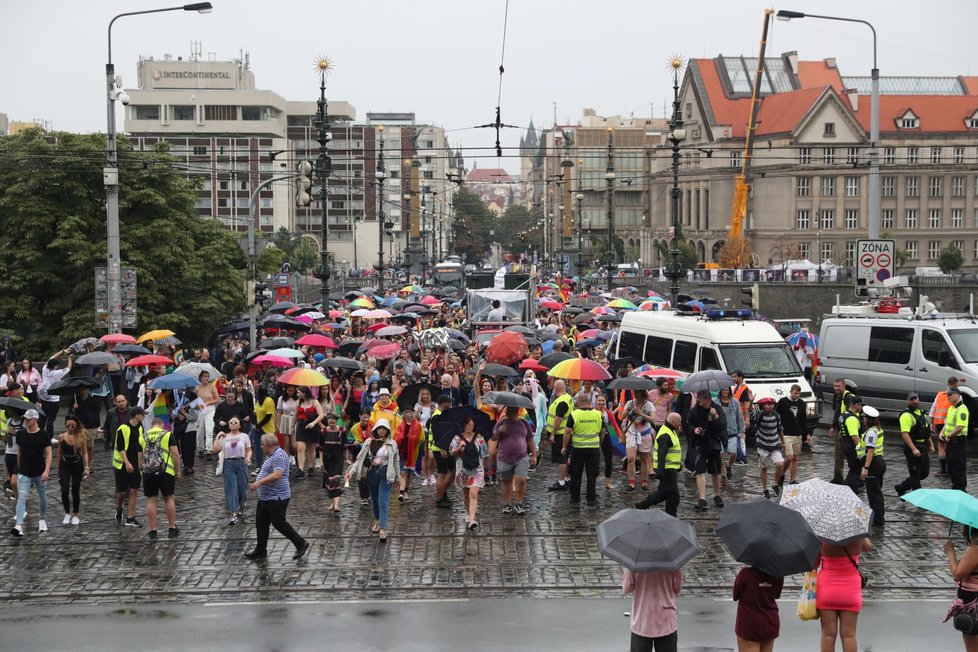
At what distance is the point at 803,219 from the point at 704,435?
89.8 m

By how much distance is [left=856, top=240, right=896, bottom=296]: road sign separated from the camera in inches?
1080

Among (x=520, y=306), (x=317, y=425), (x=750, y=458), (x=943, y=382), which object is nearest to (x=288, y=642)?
(x=317, y=425)

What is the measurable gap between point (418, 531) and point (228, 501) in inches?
92.2

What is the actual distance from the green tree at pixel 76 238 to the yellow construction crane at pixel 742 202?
63452 millimetres

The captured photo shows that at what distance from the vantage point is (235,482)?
14.4 metres

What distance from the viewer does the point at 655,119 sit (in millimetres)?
160250

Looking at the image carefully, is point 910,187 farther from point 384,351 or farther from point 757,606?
point 757,606

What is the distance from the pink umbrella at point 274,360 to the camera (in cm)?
2087

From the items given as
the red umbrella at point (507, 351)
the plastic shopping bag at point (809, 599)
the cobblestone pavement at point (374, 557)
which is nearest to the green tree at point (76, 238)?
the red umbrella at point (507, 351)

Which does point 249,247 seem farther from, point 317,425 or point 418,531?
point 418,531

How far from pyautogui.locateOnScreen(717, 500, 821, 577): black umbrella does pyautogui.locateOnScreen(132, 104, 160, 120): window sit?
110188 millimetres

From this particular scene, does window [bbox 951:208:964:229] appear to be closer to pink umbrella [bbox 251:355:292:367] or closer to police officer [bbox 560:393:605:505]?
pink umbrella [bbox 251:355:292:367]

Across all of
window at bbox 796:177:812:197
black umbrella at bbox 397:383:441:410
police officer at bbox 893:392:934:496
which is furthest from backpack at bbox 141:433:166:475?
window at bbox 796:177:812:197

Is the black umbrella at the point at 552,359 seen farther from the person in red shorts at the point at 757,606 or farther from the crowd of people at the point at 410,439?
the person in red shorts at the point at 757,606
